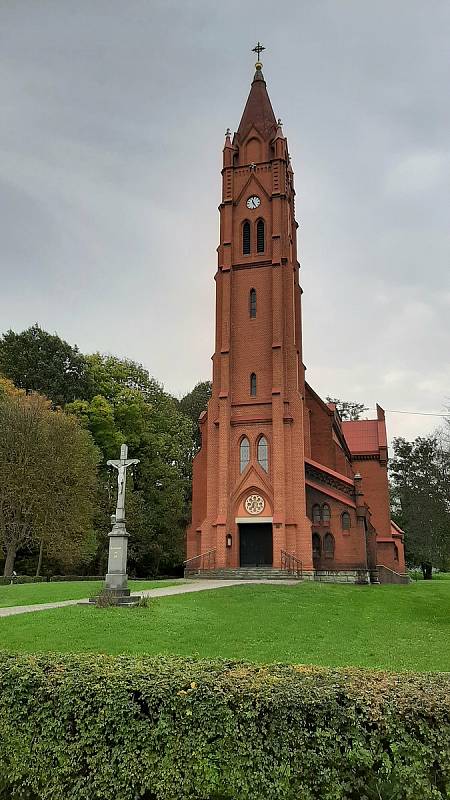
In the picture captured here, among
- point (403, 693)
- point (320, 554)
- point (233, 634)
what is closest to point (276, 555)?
point (320, 554)

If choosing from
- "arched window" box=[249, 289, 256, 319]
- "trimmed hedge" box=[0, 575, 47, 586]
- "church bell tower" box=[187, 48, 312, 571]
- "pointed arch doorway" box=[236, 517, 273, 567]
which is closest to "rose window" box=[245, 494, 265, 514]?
"church bell tower" box=[187, 48, 312, 571]

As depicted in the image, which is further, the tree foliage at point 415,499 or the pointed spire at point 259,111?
the tree foliage at point 415,499

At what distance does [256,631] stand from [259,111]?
125ft

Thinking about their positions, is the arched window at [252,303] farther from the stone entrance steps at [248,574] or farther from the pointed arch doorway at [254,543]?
the stone entrance steps at [248,574]

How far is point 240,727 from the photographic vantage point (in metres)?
4.78

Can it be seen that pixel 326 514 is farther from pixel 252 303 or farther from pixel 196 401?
pixel 196 401

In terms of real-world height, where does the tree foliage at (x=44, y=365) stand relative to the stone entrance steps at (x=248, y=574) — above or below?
above

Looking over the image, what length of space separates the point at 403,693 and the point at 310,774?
98 cm

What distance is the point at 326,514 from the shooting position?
33875 millimetres

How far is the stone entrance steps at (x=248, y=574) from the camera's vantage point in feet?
99.2

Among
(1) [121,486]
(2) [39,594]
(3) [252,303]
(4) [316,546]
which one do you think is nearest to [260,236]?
(3) [252,303]

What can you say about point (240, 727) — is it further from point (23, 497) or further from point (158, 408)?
point (158, 408)

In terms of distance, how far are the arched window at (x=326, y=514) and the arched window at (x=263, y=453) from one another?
3996mm

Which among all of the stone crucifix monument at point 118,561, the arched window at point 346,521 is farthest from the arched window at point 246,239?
the stone crucifix monument at point 118,561
